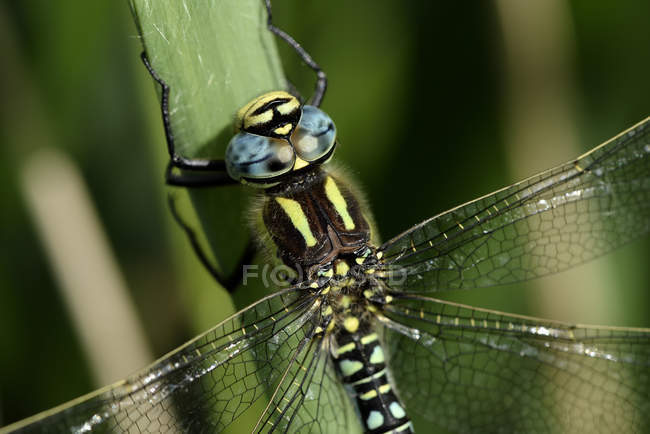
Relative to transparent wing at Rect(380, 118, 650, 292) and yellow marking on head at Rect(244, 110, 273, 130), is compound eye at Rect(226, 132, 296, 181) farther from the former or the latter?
transparent wing at Rect(380, 118, 650, 292)

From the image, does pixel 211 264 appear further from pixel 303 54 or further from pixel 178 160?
pixel 303 54

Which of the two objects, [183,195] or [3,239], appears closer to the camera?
[183,195]

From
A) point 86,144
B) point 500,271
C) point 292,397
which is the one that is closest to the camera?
point 292,397

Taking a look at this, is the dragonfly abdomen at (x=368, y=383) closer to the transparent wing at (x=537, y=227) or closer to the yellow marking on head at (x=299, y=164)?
the transparent wing at (x=537, y=227)

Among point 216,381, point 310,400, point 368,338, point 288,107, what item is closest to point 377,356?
point 368,338

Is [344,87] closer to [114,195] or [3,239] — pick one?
[114,195]

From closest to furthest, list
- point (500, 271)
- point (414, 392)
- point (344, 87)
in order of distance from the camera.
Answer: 1. point (500, 271)
2. point (414, 392)
3. point (344, 87)

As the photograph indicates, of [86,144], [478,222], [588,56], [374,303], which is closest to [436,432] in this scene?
[374,303]
